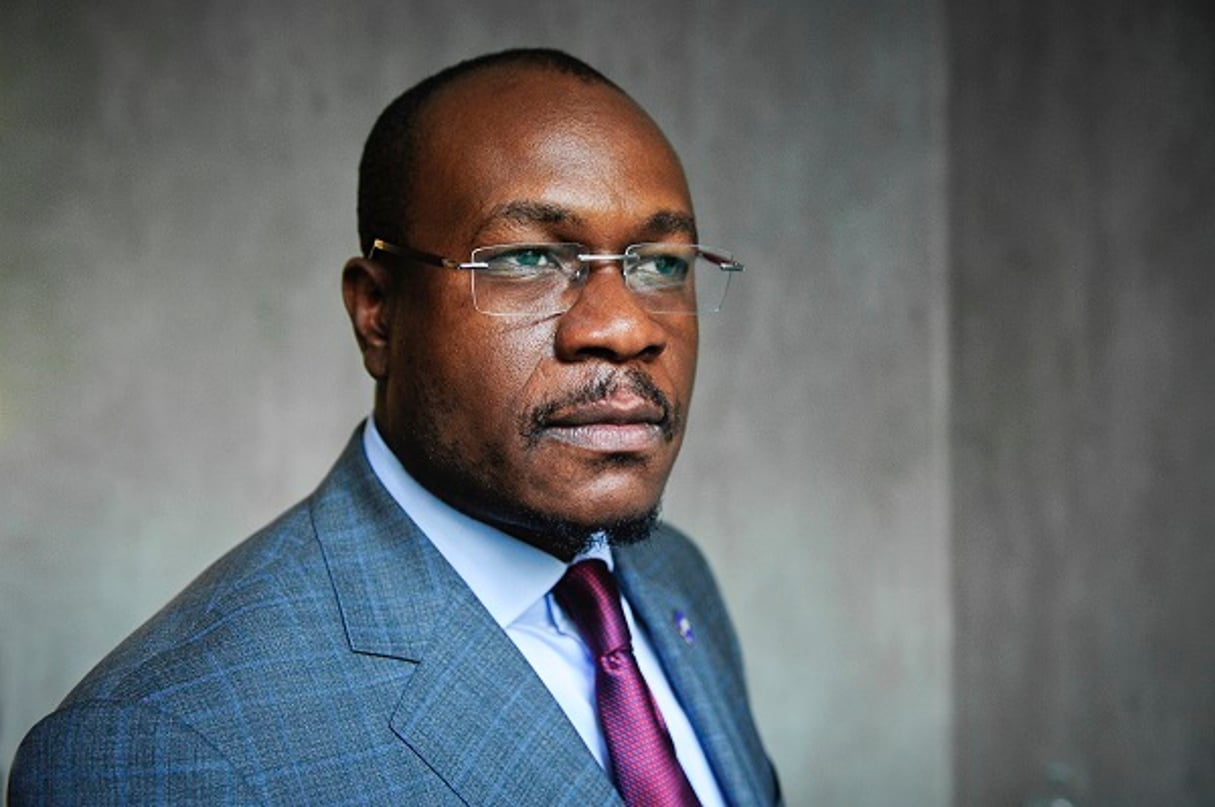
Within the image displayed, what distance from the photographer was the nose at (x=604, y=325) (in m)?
1.37

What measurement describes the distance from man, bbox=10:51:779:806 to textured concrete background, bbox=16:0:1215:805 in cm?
121

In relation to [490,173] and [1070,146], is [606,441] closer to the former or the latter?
[490,173]

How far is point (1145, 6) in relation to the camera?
259cm

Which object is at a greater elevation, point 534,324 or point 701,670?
point 534,324

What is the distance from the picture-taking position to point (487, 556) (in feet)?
4.69

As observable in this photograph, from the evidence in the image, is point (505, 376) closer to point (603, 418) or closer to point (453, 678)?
point (603, 418)

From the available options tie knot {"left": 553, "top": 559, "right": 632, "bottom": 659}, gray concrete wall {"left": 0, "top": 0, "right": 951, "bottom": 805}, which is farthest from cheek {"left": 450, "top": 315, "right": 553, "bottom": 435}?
gray concrete wall {"left": 0, "top": 0, "right": 951, "bottom": 805}

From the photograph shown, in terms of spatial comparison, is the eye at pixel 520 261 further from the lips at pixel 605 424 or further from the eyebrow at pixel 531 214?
the lips at pixel 605 424

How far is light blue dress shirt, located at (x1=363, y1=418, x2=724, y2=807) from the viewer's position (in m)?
1.42

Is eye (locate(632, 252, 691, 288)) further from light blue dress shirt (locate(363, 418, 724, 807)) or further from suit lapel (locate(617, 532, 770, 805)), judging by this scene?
suit lapel (locate(617, 532, 770, 805))

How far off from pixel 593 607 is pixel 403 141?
65 cm

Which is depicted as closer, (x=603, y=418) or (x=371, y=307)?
(x=603, y=418)

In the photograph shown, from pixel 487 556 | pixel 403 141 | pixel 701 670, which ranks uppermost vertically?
pixel 403 141

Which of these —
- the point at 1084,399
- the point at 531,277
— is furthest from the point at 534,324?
the point at 1084,399
